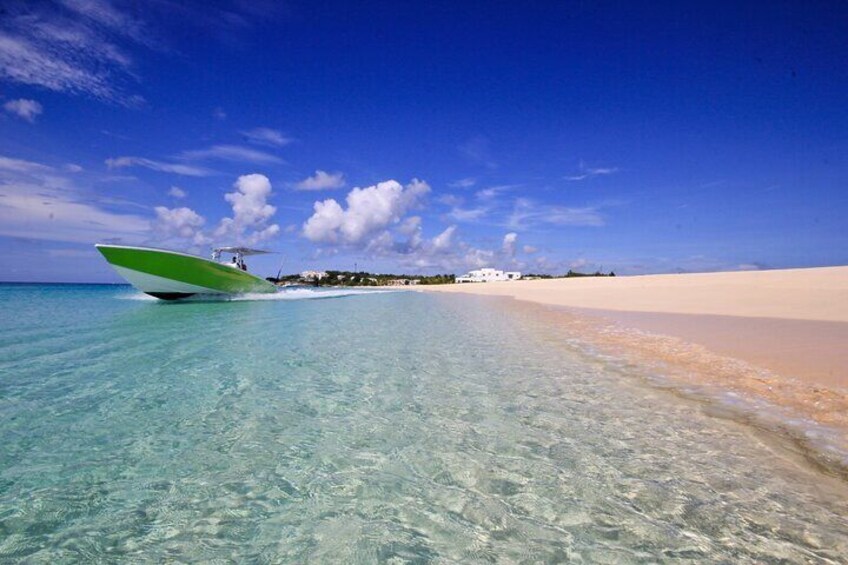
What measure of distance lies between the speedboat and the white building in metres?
99.7

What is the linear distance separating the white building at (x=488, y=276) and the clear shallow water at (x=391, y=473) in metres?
116

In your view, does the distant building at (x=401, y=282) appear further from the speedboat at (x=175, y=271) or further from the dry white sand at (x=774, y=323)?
the dry white sand at (x=774, y=323)

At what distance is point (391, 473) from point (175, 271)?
21262 millimetres

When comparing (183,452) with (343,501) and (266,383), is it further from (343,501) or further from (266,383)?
(266,383)

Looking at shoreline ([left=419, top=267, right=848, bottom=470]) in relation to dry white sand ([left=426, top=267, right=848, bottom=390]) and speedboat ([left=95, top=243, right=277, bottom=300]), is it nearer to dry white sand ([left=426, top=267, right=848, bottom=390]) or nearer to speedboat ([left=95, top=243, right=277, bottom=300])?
dry white sand ([left=426, top=267, right=848, bottom=390])

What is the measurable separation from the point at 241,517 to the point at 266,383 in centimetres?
346

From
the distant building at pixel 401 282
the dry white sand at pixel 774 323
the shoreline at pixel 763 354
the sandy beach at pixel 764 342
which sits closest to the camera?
the shoreline at pixel 763 354

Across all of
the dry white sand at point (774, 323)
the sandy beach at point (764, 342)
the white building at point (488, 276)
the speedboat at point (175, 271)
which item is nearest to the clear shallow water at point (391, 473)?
the sandy beach at point (764, 342)

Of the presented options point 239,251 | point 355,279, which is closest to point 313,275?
point 355,279

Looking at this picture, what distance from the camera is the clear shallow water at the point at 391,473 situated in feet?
7.55

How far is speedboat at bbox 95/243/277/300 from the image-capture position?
19203mm

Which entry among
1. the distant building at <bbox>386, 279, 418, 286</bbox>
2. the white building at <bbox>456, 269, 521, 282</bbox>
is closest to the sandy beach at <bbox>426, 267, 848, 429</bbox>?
the white building at <bbox>456, 269, 521, 282</bbox>

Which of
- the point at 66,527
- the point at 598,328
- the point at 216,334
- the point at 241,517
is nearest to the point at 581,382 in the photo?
the point at 241,517

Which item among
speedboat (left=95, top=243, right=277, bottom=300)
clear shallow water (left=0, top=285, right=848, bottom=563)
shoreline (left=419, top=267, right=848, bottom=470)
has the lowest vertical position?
clear shallow water (left=0, top=285, right=848, bottom=563)
